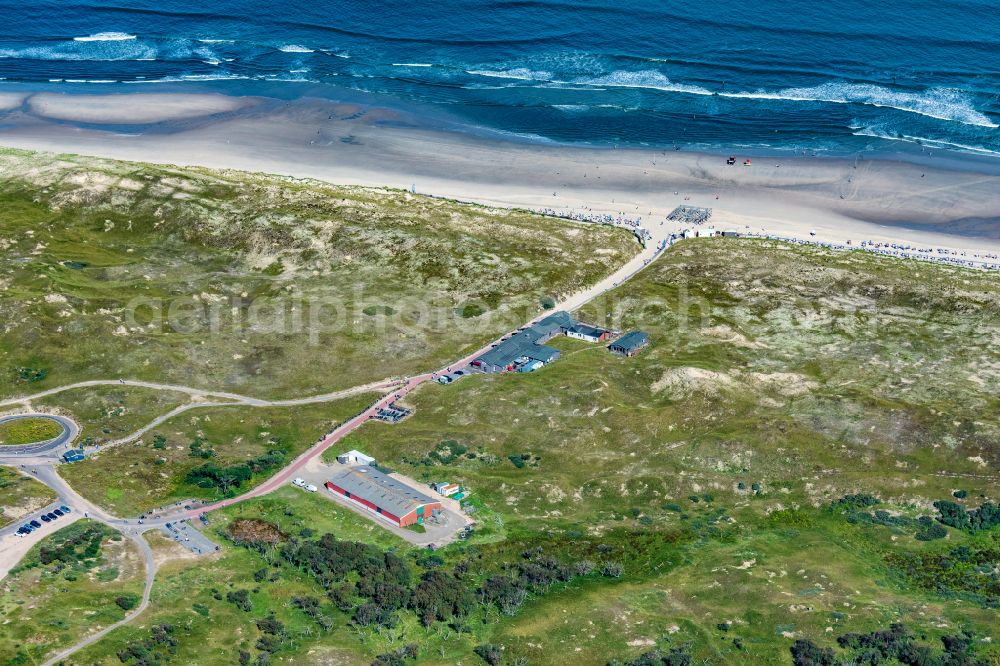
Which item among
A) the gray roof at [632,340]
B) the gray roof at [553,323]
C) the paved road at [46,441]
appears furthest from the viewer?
the gray roof at [553,323]

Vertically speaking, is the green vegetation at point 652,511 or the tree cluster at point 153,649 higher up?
the green vegetation at point 652,511

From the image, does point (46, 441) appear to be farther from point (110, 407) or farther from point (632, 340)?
point (632, 340)

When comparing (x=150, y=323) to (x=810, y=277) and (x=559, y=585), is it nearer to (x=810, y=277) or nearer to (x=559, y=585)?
(x=559, y=585)

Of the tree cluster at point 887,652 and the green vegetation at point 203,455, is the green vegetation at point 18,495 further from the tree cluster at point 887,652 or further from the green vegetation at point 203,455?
the tree cluster at point 887,652

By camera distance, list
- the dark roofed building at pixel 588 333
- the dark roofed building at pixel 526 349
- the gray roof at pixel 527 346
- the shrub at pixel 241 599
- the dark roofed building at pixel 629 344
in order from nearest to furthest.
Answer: the shrub at pixel 241 599 < the dark roofed building at pixel 526 349 < the gray roof at pixel 527 346 < the dark roofed building at pixel 629 344 < the dark roofed building at pixel 588 333

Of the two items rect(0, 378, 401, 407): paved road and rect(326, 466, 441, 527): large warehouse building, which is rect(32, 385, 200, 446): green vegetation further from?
rect(326, 466, 441, 527): large warehouse building

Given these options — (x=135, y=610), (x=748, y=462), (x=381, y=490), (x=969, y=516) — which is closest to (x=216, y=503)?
(x=381, y=490)

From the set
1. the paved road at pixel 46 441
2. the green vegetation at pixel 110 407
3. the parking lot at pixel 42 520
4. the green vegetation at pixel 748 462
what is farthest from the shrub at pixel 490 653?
the paved road at pixel 46 441
